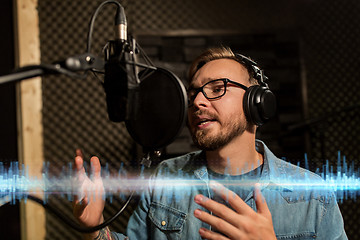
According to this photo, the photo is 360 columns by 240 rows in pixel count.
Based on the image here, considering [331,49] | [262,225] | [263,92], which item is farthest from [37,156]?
[331,49]

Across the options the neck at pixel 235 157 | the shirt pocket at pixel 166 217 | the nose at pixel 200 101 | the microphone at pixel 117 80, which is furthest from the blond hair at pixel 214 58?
the microphone at pixel 117 80

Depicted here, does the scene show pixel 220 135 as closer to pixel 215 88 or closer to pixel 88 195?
pixel 215 88

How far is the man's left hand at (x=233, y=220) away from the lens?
2.26 feet

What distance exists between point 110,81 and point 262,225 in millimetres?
483

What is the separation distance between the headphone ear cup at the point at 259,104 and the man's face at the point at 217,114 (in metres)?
0.05

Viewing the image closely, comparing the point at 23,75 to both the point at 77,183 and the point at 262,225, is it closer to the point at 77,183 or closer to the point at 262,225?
the point at 77,183

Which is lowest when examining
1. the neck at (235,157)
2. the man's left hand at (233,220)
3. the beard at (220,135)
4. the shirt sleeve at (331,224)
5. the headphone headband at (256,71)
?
the shirt sleeve at (331,224)

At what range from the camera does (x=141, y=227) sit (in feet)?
3.82

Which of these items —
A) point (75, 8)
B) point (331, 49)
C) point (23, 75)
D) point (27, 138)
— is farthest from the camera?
point (331, 49)

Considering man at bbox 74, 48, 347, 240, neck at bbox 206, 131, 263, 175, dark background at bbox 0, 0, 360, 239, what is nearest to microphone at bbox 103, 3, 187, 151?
man at bbox 74, 48, 347, 240

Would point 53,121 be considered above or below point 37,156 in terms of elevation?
above

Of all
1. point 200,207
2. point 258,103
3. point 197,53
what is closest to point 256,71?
point 258,103

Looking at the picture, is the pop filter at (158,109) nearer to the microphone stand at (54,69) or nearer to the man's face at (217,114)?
the microphone stand at (54,69)

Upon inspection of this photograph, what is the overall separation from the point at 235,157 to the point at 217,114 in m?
0.19
